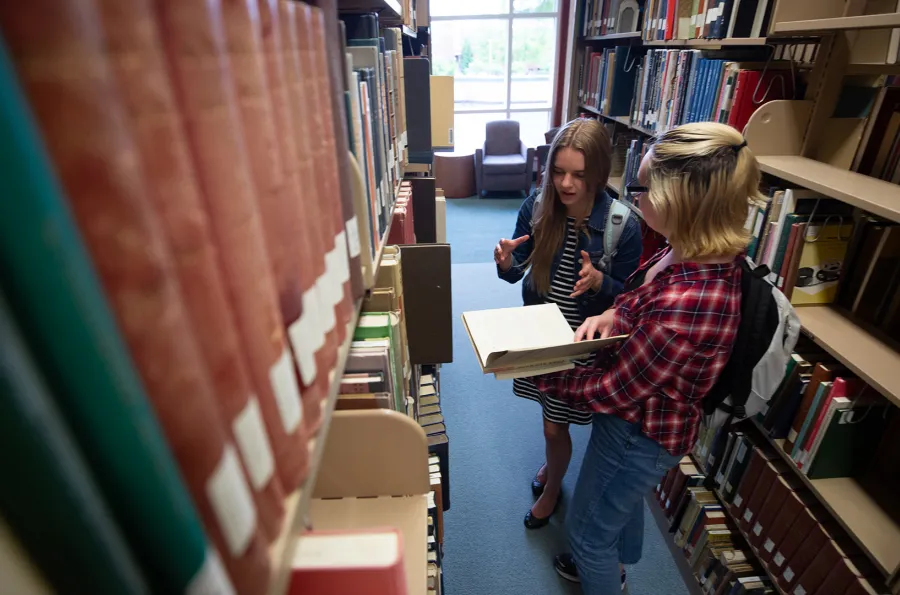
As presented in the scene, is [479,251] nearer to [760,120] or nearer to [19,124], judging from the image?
[760,120]

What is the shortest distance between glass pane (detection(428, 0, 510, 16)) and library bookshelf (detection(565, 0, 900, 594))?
523 centimetres

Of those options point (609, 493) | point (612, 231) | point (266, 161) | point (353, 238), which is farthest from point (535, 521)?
point (266, 161)

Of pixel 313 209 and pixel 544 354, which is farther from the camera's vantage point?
pixel 544 354

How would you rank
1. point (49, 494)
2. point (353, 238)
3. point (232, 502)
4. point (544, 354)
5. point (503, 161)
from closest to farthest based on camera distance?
1. point (49, 494)
2. point (232, 502)
3. point (353, 238)
4. point (544, 354)
5. point (503, 161)

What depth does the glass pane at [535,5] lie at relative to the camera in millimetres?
5994

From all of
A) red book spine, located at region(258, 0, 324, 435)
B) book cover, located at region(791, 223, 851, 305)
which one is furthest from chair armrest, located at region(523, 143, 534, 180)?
red book spine, located at region(258, 0, 324, 435)

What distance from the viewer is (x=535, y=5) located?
6.01 m

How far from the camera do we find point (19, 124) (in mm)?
152

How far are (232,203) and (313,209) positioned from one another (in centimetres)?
16

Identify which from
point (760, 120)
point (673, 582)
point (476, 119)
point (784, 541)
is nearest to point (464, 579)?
point (673, 582)

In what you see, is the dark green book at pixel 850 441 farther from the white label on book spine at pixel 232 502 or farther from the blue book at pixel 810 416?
the white label on book spine at pixel 232 502

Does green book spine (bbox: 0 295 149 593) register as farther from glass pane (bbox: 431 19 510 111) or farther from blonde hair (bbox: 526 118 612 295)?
glass pane (bbox: 431 19 510 111)

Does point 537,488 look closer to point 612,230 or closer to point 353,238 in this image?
point 612,230

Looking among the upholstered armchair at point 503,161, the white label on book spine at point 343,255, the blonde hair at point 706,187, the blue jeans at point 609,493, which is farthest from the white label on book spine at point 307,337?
the upholstered armchair at point 503,161
